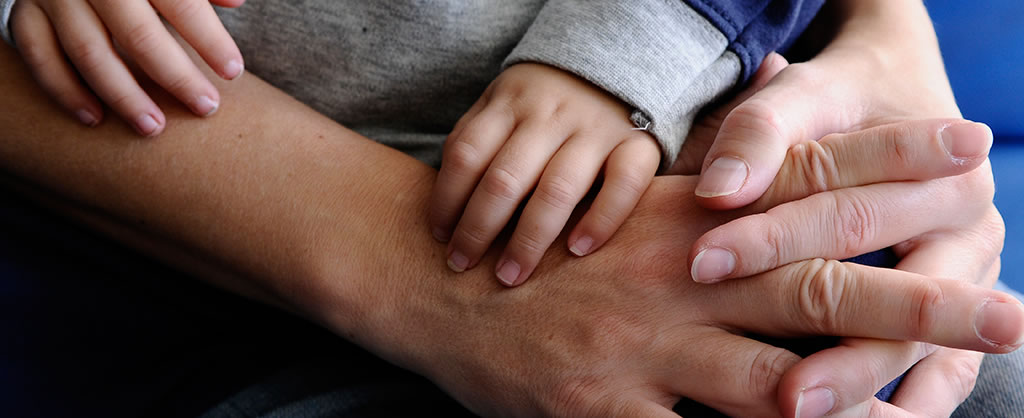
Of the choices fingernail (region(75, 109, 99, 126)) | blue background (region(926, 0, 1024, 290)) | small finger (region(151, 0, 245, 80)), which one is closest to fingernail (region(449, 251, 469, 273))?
small finger (region(151, 0, 245, 80))

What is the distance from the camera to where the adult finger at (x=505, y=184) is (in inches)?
24.6

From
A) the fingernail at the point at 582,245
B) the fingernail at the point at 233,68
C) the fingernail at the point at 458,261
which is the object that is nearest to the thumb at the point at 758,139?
the fingernail at the point at 582,245

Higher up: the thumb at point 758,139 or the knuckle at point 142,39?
the thumb at point 758,139

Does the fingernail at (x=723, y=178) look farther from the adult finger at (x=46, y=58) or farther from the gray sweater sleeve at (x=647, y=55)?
the adult finger at (x=46, y=58)

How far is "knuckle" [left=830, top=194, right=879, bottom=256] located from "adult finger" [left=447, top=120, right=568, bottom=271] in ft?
0.79

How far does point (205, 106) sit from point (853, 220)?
2.05 ft

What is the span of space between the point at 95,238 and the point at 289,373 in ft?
0.96

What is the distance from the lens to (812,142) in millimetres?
622

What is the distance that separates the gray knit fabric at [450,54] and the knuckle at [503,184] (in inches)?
5.0

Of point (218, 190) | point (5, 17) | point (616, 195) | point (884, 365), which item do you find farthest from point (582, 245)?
point (5, 17)

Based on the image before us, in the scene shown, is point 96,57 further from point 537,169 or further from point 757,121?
point 757,121

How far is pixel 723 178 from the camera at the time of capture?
588mm

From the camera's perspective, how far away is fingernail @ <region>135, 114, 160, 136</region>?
724mm

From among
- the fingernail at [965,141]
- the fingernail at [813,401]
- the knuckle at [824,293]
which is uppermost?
the fingernail at [965,141]
